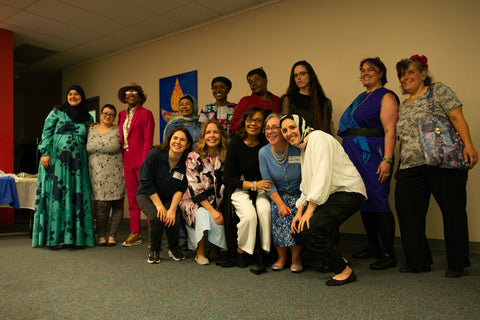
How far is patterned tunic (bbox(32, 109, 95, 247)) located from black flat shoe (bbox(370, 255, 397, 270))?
2541 millimetres

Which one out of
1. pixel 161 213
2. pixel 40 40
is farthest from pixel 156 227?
pixel 40 40

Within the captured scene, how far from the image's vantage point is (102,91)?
670 centimetres

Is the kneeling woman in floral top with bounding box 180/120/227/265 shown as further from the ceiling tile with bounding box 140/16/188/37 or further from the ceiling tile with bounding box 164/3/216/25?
the ceiling tile with bounding box 140/16/188/37

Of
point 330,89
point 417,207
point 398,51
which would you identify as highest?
point 398,51

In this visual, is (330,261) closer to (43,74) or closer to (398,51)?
(398,51)

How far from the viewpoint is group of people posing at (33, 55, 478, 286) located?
2.29 metres

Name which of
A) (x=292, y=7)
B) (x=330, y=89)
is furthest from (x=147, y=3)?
(x=330, y=89)

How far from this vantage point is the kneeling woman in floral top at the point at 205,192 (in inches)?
107

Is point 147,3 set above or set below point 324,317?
above

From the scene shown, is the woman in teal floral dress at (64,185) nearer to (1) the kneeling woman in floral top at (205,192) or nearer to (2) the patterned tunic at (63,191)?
(2) the patterned tunic at (63,191)

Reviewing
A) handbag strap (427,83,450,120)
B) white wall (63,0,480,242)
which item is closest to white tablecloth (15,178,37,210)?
white wall (63,0,480,242)

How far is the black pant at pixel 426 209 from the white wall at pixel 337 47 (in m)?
1.09

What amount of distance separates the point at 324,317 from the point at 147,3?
4.25 m

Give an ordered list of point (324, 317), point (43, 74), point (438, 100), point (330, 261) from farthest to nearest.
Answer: point (43, 74), point (438, 100), point (330, 261), point (324, 317)
